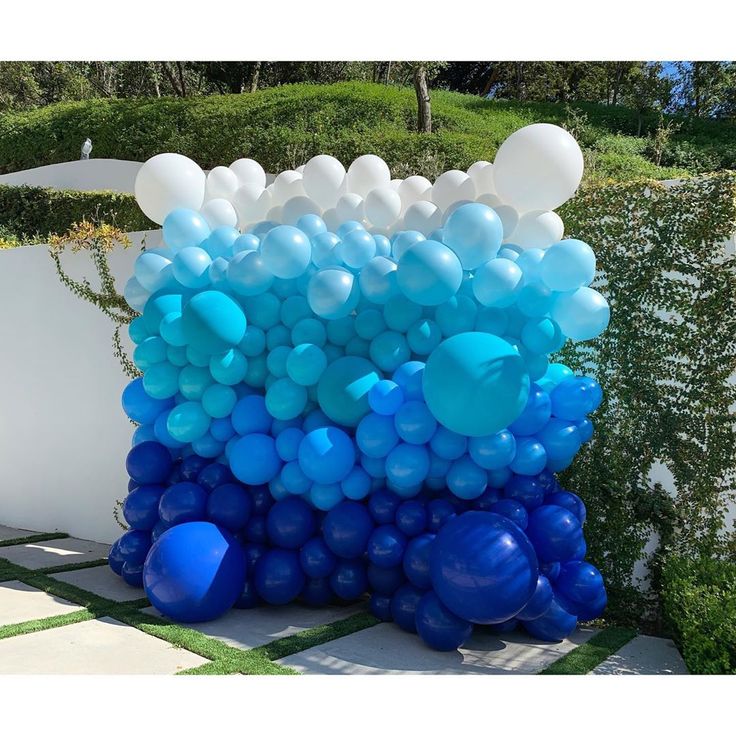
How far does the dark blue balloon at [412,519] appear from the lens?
4.18m

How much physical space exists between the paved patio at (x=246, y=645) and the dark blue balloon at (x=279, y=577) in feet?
0.43

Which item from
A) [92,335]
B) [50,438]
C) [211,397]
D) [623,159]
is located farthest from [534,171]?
[623,159]

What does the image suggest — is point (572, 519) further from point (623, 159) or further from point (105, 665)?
point (623, 159)

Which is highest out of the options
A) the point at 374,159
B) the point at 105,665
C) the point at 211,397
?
the point at 374,159

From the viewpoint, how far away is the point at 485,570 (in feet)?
12.0

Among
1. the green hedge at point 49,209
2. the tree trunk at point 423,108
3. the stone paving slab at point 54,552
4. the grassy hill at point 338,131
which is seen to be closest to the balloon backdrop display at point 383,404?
the stone paving slab at point 54,552

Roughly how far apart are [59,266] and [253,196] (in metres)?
2.38

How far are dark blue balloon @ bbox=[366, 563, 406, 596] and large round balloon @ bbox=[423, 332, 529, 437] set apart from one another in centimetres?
97

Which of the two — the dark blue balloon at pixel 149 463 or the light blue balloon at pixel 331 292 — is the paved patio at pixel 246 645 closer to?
the dark blue balloon at pixel 149 463

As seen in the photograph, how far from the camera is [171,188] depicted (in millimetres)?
4934

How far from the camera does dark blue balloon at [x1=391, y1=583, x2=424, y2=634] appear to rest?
162 inches

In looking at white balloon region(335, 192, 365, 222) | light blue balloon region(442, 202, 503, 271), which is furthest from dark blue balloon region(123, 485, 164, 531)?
light blue balloon region(442, 202, 503, 271)

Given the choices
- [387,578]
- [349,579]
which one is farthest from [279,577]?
[387,578]

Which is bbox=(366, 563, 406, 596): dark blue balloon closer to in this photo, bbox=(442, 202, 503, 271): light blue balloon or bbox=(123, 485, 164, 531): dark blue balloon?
bbox=(123, 485, 164, 531): dark blue balloon
